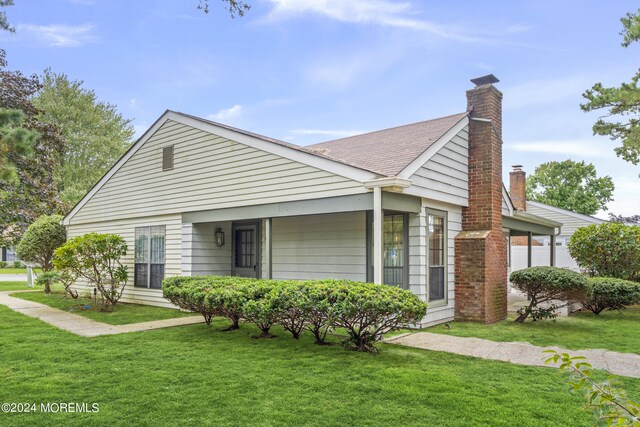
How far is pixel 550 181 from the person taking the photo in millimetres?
41219

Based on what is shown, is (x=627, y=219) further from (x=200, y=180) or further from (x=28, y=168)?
(x=28, y=168)

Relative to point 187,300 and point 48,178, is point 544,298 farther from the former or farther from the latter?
point 48,178

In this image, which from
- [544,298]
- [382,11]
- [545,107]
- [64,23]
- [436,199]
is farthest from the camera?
[545,107]

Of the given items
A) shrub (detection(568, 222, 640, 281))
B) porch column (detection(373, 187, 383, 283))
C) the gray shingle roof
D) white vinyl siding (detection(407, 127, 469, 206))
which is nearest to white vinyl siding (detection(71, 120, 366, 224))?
porch column (detection(373, 187, 383, 283))

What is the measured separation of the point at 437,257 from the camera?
8711mm

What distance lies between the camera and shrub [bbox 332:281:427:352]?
18.1ft

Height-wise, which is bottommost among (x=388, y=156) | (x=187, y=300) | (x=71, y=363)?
(x=71, y=363)

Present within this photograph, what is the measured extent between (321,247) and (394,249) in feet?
5.97

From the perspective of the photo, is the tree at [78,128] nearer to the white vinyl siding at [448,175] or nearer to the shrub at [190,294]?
the shrub at [190,294]

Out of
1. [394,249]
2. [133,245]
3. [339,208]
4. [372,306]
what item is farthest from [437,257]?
[133,245]

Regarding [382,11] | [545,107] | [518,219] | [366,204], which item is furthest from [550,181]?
[366,204]

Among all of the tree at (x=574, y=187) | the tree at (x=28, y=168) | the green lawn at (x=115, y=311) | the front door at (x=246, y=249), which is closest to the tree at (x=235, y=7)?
the front door at (x=246, y=249)

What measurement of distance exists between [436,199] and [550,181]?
126ft

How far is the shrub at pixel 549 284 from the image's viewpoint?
823 centimetres
